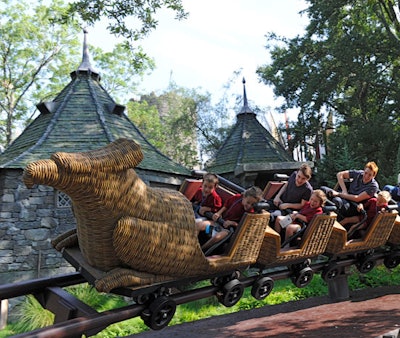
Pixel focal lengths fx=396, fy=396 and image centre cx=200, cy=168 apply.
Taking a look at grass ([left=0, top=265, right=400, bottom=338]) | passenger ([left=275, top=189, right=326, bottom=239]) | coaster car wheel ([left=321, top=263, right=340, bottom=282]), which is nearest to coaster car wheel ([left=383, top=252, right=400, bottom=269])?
coaster car wheel ([left=321, top=263, right=340, bottom=282])

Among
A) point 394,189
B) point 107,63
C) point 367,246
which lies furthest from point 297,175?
point 107,63

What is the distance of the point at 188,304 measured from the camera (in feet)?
23.0

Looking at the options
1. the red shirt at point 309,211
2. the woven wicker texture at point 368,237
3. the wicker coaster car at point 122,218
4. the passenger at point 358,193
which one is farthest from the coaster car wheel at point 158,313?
the passenger at point 358,193

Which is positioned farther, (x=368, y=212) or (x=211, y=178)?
(x=368, y=212)

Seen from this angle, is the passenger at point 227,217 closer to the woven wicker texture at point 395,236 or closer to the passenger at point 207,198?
the passenger at point 207,198

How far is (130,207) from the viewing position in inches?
91.0

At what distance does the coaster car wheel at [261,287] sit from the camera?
312 centimetres

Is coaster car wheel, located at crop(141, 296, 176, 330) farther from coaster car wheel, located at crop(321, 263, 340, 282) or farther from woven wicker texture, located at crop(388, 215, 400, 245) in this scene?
woven wicker texture, located at crop(388, 215, 400, 245)

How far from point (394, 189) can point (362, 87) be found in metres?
9.09

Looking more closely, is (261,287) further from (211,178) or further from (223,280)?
(211,178)

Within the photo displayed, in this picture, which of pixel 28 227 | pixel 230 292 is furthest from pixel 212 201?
pixel 28 227

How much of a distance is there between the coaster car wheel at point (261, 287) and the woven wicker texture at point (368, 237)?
0.76 meters

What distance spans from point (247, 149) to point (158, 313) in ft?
27.7

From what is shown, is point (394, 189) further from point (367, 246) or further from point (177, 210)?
point (177, 210)
